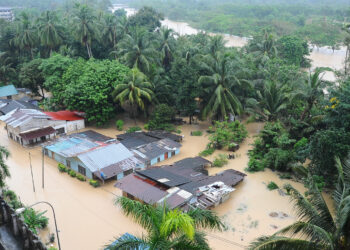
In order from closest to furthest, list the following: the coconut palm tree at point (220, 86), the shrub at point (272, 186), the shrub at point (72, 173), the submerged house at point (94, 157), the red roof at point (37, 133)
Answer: the shrub at point (272, 186)
the submerged house at point (94, 157)
the shrub at point (72, 173)
the red roof at point (37, 133)
the coconut palm tree at point (220, 86)

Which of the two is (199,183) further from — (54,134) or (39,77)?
(39,77)

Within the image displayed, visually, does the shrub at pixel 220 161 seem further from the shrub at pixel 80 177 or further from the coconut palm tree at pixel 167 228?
the coconut palm tree at pixel 167 228

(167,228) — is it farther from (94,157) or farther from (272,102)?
(272,102)

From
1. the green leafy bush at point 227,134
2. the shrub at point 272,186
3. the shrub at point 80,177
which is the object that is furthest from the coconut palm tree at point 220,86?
the shrub at point 80,177

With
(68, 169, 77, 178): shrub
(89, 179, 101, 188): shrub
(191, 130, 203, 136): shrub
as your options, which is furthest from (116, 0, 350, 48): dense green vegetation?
(89, 179, 101, 188): shrub

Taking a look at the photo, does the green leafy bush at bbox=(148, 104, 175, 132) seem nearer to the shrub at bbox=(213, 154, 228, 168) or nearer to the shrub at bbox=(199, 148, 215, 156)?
the shrub at bbox=(199, 148, 215, 156)

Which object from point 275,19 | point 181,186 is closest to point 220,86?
point 181,186
